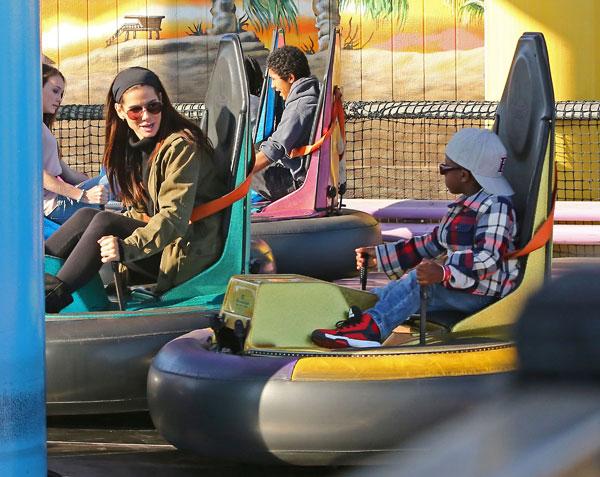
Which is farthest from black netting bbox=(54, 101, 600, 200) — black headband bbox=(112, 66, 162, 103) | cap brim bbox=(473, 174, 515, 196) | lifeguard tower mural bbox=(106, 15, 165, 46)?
cap brim bbox=(473, 174, 515, 196)

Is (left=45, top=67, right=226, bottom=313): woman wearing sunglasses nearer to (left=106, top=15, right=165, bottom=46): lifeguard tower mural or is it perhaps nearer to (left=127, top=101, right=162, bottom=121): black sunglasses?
(left=127, top=101, right=162, bottom=121): black sunglasses

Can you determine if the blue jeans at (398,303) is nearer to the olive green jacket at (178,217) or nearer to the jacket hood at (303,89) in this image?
the olive green jacket at (178,217)

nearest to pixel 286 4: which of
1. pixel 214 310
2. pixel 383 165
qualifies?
pixel 383 165

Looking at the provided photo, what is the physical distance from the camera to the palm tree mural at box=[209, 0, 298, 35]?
1139 centimetres

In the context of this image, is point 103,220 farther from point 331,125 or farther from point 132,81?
Result: point 331,125

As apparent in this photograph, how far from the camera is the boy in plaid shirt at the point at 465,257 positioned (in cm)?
346

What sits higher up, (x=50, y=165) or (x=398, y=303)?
(x=50, y=165)

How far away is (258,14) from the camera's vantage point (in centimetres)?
1152

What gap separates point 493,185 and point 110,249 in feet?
3.88

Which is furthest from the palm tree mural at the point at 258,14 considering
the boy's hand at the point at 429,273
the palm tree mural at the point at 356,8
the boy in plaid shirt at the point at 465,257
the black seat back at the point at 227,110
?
the boy's hand at the point at 429,273

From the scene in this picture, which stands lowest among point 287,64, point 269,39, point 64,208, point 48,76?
point 64,208

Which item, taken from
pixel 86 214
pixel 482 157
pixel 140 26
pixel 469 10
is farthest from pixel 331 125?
pixel 140 26

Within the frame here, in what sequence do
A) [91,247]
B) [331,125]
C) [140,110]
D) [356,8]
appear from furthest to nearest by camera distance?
[356,8], [331,125], [140,110], [91,247]

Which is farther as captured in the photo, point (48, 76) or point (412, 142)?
point (412, 142)
